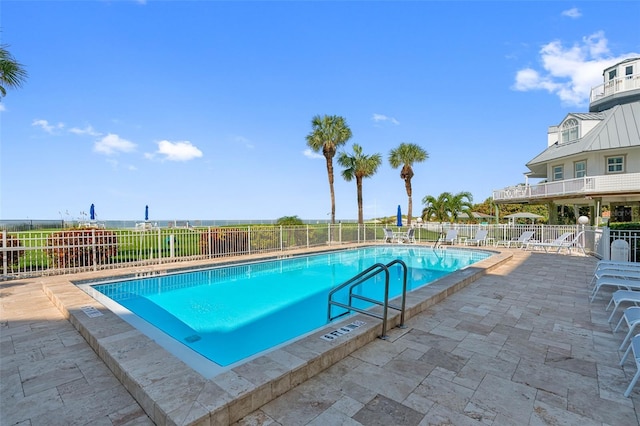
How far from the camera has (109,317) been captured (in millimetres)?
4199

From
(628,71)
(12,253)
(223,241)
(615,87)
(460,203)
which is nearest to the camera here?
(12,253)

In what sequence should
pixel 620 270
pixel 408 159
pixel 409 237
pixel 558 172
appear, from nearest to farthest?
1. pixel 620 270
2. pixel 409 237
3. pixel 558 172
4. pixel 408 159

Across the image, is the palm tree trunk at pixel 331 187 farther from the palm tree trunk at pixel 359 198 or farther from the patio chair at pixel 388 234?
the patio chair at pixel 388 234

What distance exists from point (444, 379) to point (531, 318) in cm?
279

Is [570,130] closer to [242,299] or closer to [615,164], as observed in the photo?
[615,164]

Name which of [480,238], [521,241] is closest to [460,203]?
[480,238]

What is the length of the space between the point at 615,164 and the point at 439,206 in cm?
1218

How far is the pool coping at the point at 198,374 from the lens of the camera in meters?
2.21

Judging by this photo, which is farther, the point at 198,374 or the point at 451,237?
the point at 451,237

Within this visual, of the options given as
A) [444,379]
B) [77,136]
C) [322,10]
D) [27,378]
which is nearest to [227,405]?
[444,379]

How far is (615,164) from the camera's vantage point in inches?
703

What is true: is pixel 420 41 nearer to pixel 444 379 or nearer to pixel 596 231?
pixel 596 231

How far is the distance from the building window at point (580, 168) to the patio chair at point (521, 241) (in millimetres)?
7935

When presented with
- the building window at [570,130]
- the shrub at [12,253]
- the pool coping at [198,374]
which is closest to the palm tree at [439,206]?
the building window at [570,130]
